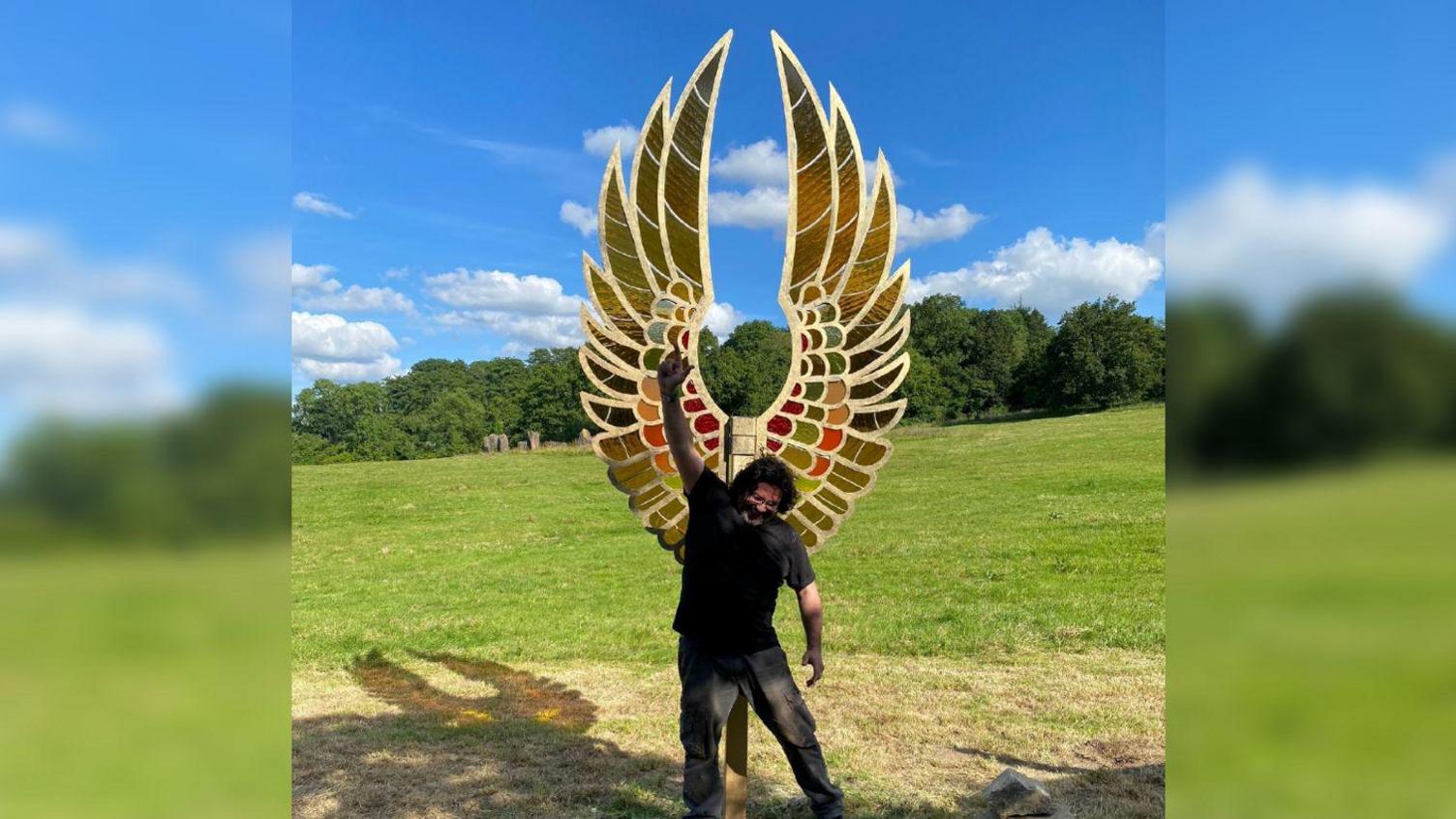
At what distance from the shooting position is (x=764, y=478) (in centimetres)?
378

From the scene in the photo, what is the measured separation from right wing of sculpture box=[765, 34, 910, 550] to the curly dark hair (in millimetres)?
517

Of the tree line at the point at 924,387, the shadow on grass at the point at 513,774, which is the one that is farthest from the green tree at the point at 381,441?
the shadow on grass at the point at 513,774

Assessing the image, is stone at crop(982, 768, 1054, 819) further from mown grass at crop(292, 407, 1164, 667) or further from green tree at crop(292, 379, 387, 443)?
green tree at crop(292, 379, 387, 443)

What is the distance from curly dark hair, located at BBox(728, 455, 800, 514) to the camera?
12.4 feet

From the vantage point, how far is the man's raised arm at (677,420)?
11.5 ft

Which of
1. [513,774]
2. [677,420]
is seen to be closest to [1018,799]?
[677,420]

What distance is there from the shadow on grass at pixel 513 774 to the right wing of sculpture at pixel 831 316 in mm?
2110

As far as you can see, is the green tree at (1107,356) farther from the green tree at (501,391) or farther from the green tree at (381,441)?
the green tree at (381,441)

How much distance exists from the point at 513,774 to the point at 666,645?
4.15m

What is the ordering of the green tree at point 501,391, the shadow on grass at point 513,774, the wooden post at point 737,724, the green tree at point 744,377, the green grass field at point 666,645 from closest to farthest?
the wooden post at point 737,724 < the shadow on grass at point 513,774 < the green grass field at point 666,645 < the green tree at point 744,377 < the green tree at point 501,391
